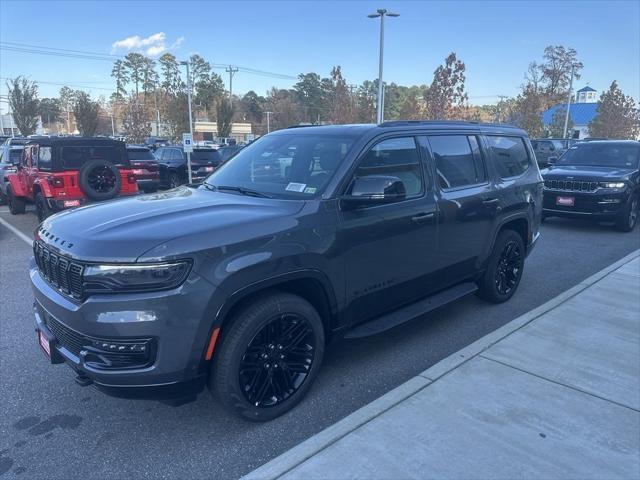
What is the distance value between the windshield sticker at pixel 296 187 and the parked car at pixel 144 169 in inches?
465

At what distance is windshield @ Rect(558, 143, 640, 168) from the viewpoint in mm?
10109

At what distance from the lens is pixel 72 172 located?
9414 mm

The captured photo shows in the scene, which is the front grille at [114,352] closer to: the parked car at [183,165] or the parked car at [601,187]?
the parked car at [601,187]

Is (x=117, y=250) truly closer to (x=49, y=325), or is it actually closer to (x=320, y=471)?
(x=49, y=325)

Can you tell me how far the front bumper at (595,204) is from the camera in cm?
921

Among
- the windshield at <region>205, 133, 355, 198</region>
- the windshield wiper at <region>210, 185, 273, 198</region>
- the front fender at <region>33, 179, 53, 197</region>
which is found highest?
the windshield at <region>205, 133, 355, 198</region>

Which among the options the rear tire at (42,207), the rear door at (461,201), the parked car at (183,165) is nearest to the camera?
the rear door at (461,201)

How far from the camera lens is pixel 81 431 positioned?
3016 mm

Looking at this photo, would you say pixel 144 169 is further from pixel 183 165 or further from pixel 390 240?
pixel 390 240

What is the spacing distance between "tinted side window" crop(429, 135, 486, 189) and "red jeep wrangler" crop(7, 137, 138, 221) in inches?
276

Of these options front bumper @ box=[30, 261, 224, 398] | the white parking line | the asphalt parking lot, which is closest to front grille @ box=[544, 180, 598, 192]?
the asphalt parking lot

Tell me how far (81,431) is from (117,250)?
1.33 m

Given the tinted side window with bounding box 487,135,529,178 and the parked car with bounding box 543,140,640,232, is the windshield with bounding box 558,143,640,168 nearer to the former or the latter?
the parked car with bounding box 543,140,640,232

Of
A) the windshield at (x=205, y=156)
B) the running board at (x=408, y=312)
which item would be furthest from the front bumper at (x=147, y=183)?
the running board at (x=408, y=312)
